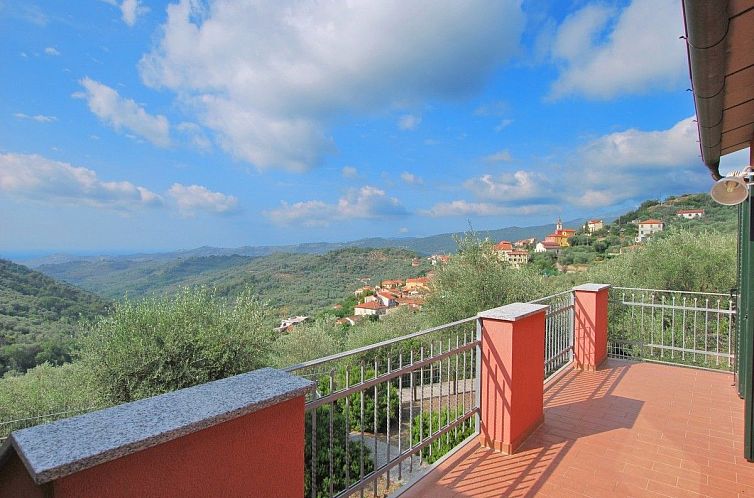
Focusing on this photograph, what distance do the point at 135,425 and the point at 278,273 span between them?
5447 cm

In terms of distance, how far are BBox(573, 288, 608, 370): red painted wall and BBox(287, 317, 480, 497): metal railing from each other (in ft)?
5.99

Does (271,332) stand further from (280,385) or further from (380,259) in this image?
(380,259)

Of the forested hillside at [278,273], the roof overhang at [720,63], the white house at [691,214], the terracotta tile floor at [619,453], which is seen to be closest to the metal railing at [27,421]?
the terracotta tile floor at [619,453]

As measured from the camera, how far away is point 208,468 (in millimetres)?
1729

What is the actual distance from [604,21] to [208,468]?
39.1 feet

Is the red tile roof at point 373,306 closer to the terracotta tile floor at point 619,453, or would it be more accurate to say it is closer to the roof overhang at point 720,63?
the terracotta tile floor at point 619,453

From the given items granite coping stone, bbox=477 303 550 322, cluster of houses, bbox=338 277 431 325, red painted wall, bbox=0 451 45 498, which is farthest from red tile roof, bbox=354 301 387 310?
red painted wall, bbox=0 451 45 498

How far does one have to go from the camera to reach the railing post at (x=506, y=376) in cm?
393

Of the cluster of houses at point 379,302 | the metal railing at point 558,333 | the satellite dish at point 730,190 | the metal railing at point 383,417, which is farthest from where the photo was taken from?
the cluster of houses at point 379,302

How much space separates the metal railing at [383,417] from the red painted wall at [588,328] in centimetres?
182

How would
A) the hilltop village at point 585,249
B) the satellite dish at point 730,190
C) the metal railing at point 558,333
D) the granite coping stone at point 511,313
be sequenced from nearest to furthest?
the satellite dish at point 730,190
the granite coping stone at point 511,313
the metal railing at point 558,333
the hilltop village at point 585,249

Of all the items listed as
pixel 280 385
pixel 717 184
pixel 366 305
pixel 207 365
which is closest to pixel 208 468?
pixel 280 385

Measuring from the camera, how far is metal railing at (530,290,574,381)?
19.9ft

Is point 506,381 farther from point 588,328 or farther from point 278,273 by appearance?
point 278,273
